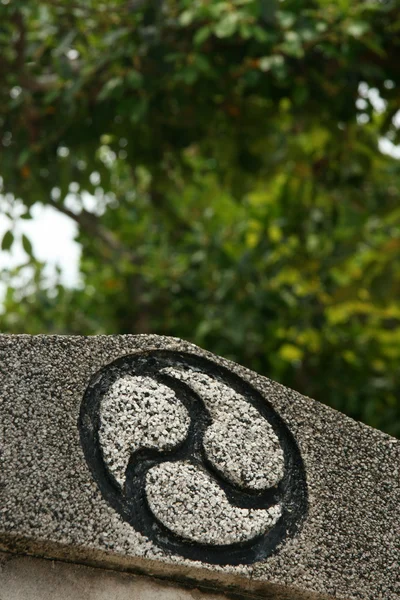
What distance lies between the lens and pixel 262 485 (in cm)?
183

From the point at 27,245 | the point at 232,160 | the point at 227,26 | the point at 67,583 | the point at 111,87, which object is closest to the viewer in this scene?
the point at 67,583

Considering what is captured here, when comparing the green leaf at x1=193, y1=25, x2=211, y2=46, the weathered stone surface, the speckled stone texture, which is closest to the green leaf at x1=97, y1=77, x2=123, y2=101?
the green leaf at x1=193, y1=25, x2=211, y2=46

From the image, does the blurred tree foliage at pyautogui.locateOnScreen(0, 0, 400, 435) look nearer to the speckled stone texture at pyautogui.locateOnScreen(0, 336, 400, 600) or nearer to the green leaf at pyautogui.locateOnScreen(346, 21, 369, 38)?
the green leaf at pyautogui.locateOnScreen(346, 21, 369, 38)

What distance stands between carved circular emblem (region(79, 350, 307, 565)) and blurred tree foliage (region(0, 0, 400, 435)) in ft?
8.27

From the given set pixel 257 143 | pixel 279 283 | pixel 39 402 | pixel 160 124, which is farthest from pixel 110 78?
pixel 39 402

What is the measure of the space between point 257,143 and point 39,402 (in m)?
3.74

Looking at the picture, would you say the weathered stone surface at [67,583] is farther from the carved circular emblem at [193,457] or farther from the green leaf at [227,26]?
the green leaf at [227,26]

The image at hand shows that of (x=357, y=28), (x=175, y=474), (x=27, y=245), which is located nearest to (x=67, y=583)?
(x=175, y=474)

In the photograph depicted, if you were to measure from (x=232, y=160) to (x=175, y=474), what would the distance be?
12.0 ft

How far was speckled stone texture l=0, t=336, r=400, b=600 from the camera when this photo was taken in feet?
5.36

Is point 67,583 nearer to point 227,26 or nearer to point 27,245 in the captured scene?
point 227,26

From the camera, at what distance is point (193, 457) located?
1804mm

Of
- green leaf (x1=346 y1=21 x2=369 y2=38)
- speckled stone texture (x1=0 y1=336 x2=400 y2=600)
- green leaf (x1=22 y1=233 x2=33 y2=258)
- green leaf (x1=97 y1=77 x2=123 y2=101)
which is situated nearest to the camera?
speckled stone texture (x1=0 y1=336 x2=400 y2=600)

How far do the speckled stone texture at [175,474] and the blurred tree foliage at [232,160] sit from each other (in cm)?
253
